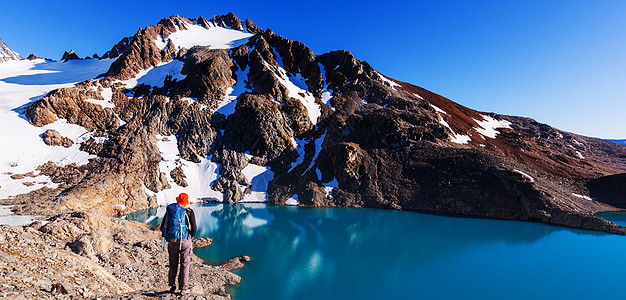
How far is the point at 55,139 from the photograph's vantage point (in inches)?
1811

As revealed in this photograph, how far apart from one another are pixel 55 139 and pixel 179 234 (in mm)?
56174

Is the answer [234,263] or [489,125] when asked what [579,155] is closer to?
[489,125]

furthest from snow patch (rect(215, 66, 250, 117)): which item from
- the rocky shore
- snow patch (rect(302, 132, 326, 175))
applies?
the rocky shore

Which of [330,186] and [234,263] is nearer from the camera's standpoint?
[234,263]

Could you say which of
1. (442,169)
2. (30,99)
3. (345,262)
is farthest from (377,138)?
(30,99)

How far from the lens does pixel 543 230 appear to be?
95.8 ft

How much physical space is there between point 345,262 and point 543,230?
78.1 ft

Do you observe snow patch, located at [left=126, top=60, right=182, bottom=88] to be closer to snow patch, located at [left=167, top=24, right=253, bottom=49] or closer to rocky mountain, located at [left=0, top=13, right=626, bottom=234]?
rocky mountain, located at [left=0, top=13, right=626, bottom=234]

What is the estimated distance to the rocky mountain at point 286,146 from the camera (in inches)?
1465

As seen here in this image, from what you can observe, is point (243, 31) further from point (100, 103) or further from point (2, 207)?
point (2, 207)

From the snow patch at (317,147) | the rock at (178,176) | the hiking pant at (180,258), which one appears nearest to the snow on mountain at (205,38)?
the snow patch at (317,147)

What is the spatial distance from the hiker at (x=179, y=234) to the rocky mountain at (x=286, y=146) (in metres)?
31.2

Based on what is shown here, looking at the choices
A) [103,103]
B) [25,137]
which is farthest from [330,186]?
[25,137]

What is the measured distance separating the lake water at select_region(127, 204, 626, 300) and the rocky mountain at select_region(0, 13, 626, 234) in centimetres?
629
